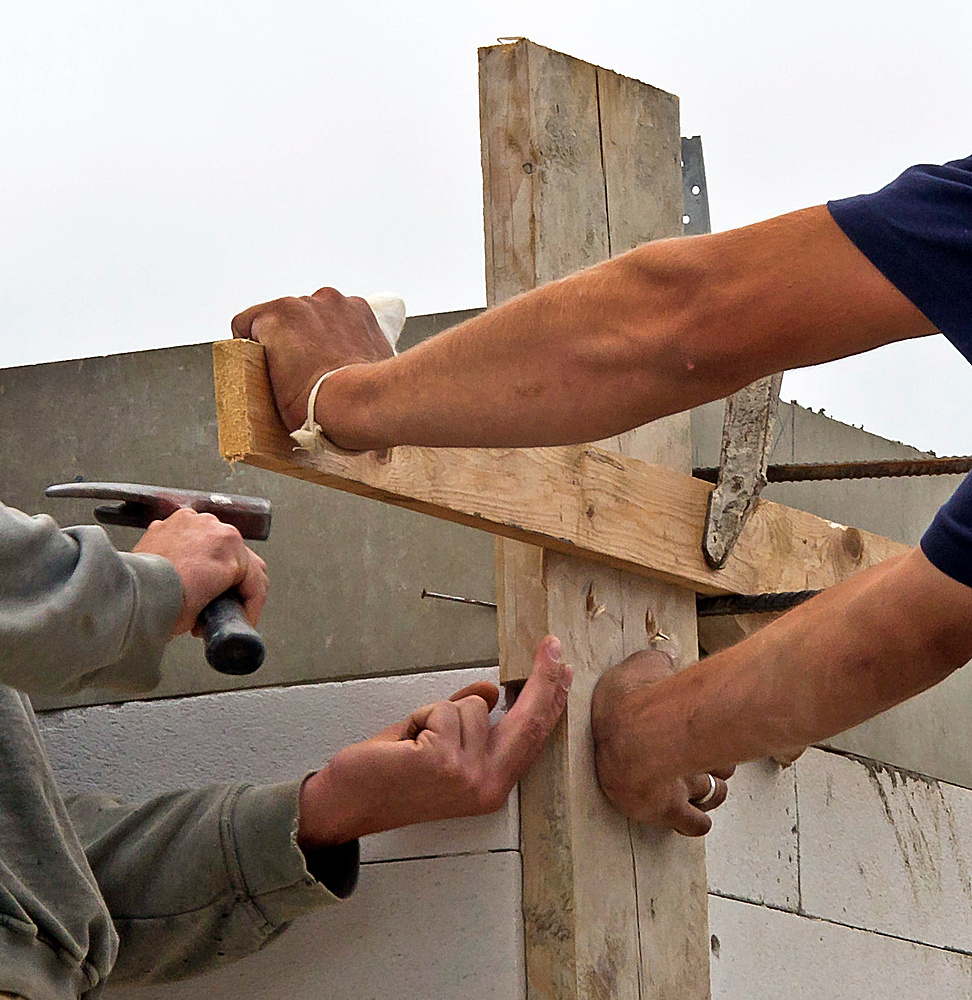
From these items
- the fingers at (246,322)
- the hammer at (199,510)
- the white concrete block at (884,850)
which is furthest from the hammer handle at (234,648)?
the white concrete block at (884,850)

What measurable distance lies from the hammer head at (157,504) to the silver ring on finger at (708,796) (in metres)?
0.85

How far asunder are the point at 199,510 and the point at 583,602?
67 cm

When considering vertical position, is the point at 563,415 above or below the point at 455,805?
above

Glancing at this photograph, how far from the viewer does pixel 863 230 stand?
5.06ft

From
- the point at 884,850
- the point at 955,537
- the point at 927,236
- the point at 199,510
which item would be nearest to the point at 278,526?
the point at 199,510

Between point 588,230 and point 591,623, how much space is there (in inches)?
26.9

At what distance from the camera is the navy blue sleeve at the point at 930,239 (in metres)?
1.46

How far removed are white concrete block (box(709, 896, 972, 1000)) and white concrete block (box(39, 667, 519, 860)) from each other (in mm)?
526

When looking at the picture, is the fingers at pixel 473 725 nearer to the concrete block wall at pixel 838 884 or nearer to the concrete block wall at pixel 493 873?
the concrete block wall at pixel 493 873

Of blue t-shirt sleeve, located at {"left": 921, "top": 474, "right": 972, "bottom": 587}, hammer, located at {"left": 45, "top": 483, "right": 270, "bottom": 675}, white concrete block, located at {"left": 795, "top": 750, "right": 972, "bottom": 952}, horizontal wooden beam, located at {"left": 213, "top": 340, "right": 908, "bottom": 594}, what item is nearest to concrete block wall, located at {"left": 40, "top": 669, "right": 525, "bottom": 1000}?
horizontal wooden beam, located at {"left": 213, "top": 340, "right": 908, "bottom": 594}

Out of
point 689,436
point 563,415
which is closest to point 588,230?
point 689,436

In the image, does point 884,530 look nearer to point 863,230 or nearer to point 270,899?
point 270,899

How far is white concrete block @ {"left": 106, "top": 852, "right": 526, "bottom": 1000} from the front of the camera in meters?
2.51

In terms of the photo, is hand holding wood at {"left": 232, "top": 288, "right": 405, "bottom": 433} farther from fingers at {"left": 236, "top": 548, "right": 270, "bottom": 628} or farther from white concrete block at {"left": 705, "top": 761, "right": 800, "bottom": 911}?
white concrete block at {"left": 705, "top": 761, "right": 800, "bottom": 911}
